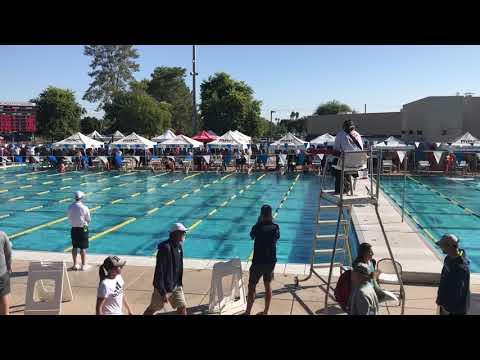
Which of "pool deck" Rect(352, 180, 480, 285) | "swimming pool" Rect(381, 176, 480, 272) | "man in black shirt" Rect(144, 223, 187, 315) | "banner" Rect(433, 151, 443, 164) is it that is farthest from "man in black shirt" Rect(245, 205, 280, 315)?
"banner" Rect(433, 151, 443, 164)

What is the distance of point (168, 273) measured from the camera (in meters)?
5.28

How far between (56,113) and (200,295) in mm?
49809

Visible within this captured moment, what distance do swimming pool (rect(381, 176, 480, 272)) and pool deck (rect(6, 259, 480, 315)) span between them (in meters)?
4.74

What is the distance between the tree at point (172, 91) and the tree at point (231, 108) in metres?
20.8

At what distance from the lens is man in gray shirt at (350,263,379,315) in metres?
4.12

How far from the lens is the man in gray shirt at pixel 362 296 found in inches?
162

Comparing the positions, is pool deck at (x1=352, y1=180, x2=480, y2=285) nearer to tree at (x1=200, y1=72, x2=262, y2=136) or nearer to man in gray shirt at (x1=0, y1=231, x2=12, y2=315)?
man in gray shirt at (x1=0, y1=231, x2=12, y2=315)

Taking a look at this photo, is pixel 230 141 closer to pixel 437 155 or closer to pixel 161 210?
pixel 437 155

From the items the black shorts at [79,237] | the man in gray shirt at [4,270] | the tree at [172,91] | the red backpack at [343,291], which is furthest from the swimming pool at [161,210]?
the tree at [172,91]

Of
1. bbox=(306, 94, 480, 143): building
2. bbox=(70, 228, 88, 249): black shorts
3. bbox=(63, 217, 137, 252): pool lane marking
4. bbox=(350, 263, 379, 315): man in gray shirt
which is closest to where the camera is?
bbox=(350, 263, 379, 315): man in gray shirt

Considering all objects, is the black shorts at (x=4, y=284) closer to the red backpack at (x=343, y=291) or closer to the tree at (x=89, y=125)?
the red backpack at (x=343, y=291)

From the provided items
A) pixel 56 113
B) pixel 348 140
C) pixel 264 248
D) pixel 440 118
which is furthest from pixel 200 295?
pixel 56 113
